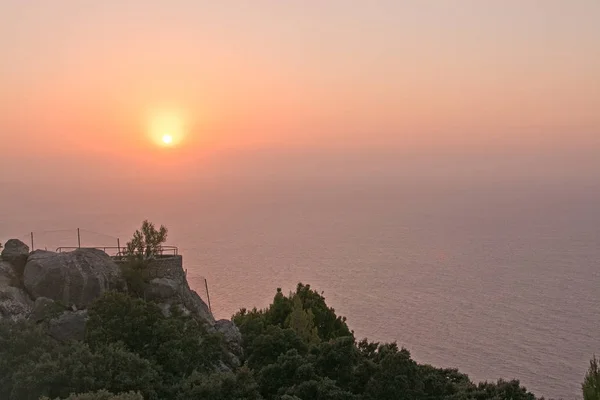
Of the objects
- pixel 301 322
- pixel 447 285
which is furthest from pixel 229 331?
pixel 447 285

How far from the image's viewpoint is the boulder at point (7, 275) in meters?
29.0

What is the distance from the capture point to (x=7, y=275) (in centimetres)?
2950

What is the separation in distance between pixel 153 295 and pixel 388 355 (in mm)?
13488

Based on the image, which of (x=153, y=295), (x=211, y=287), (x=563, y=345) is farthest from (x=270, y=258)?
(x=153, y=295)

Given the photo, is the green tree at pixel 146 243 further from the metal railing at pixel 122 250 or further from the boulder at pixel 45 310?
the boulder at pixel 45 310

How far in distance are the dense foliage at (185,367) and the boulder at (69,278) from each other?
469 centimetres

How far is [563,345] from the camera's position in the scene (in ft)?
229

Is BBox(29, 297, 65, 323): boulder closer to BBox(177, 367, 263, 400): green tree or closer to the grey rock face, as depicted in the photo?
the grey rock face

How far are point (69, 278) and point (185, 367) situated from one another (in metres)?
9.13

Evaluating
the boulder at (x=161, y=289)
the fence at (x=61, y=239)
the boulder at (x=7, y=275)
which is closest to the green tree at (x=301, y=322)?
the boulder at (x=161, y=289)

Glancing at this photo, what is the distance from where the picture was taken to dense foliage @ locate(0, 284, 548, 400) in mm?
20094

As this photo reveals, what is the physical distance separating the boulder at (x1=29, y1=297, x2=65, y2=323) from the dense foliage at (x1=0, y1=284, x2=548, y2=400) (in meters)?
2.60

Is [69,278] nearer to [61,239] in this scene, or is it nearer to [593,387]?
[61,239]

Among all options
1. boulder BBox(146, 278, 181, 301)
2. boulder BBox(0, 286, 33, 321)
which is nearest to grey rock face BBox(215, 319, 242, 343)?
boulder BBox(146, 278, 181, 301)
